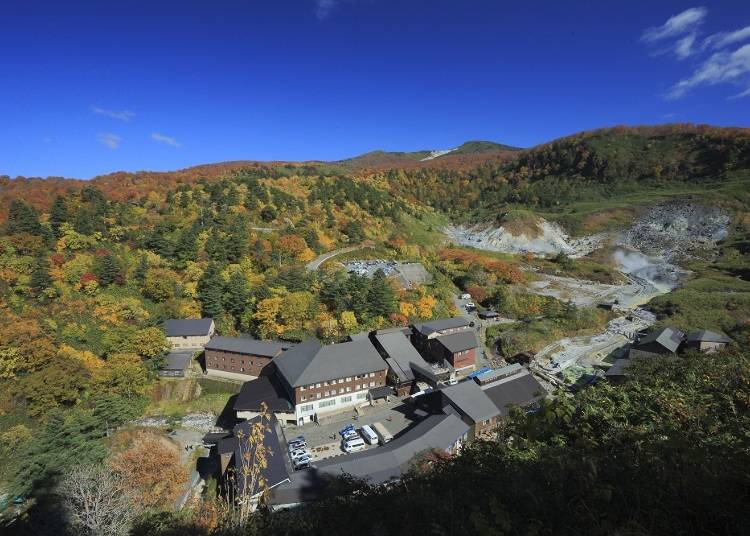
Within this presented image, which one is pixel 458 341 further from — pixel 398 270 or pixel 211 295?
pixel 211 295

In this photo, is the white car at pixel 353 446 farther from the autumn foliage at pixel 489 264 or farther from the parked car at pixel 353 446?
Answer: the autumn foliage at pixel 489 264

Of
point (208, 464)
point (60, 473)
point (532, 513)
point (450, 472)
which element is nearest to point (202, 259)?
point (208, 464)

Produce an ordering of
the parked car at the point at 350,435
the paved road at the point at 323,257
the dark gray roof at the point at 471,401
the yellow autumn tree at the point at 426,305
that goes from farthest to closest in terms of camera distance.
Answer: the paved road at the point at 323,257, the yellow autumn tree at the point at 426,305, the parked car at the point at 350,435, the dark gray roof at the point at 471,401

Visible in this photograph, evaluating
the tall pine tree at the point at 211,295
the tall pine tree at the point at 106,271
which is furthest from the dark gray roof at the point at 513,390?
the tall pine tree at the point at 106,271

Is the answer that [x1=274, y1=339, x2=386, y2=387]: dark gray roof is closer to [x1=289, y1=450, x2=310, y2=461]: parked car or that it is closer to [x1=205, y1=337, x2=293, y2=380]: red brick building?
[x1=205, y1=337, x2=293, y2=380]: red brick building

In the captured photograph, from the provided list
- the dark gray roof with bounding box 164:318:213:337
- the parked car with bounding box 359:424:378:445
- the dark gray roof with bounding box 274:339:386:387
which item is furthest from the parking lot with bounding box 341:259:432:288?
the parked car with bounding box 359:424:378:445

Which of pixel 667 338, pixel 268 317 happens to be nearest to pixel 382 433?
pixel 268 317
